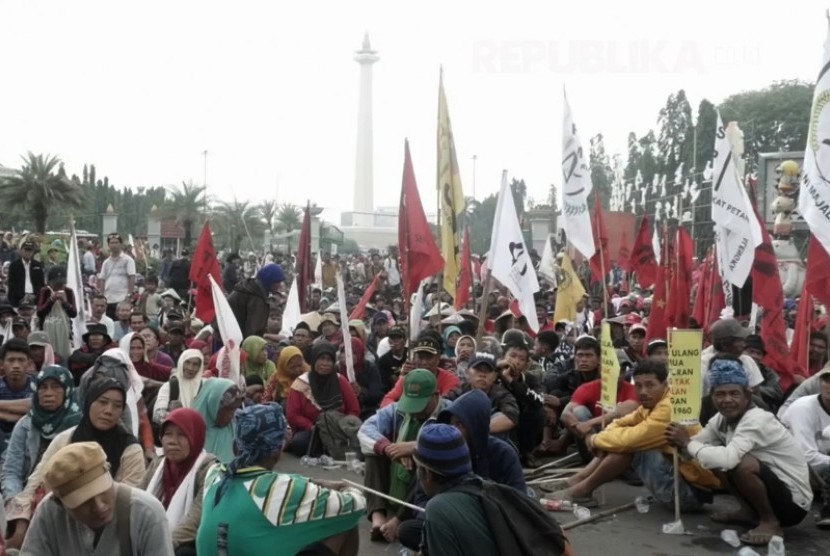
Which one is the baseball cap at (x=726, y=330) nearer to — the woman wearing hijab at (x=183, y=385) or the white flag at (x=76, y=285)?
the woman wearing hijab at (x=183, y=385)

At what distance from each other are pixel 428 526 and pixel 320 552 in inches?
18.7

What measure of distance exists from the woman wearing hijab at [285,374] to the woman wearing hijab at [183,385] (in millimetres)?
1841

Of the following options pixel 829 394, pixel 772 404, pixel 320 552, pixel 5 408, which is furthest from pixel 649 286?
pixel 320 552

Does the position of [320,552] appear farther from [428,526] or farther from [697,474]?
[697,474]

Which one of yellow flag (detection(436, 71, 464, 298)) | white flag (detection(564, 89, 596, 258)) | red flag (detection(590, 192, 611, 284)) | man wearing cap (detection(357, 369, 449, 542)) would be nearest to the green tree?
red flag (detection(590, 192, 611, 284))

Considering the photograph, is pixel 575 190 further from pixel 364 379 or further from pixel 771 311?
pixel 364 379

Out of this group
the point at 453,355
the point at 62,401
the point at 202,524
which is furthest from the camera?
the point at 453,355

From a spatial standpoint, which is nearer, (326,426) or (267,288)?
(326,426)

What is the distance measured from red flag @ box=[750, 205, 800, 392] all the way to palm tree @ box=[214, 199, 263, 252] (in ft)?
168

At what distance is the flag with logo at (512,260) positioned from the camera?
11.1m

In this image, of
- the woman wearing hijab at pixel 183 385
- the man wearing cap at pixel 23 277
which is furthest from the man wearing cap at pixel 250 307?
the woman wearing hijab at pixel 183 385

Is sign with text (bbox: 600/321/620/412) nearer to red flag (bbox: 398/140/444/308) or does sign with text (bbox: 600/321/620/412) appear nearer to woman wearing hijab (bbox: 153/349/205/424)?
woman wearing hijab (bbox: 153/349/205/424)

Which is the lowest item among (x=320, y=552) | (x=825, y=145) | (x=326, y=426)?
(x=326, y=426)

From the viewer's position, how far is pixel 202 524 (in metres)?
3.87
